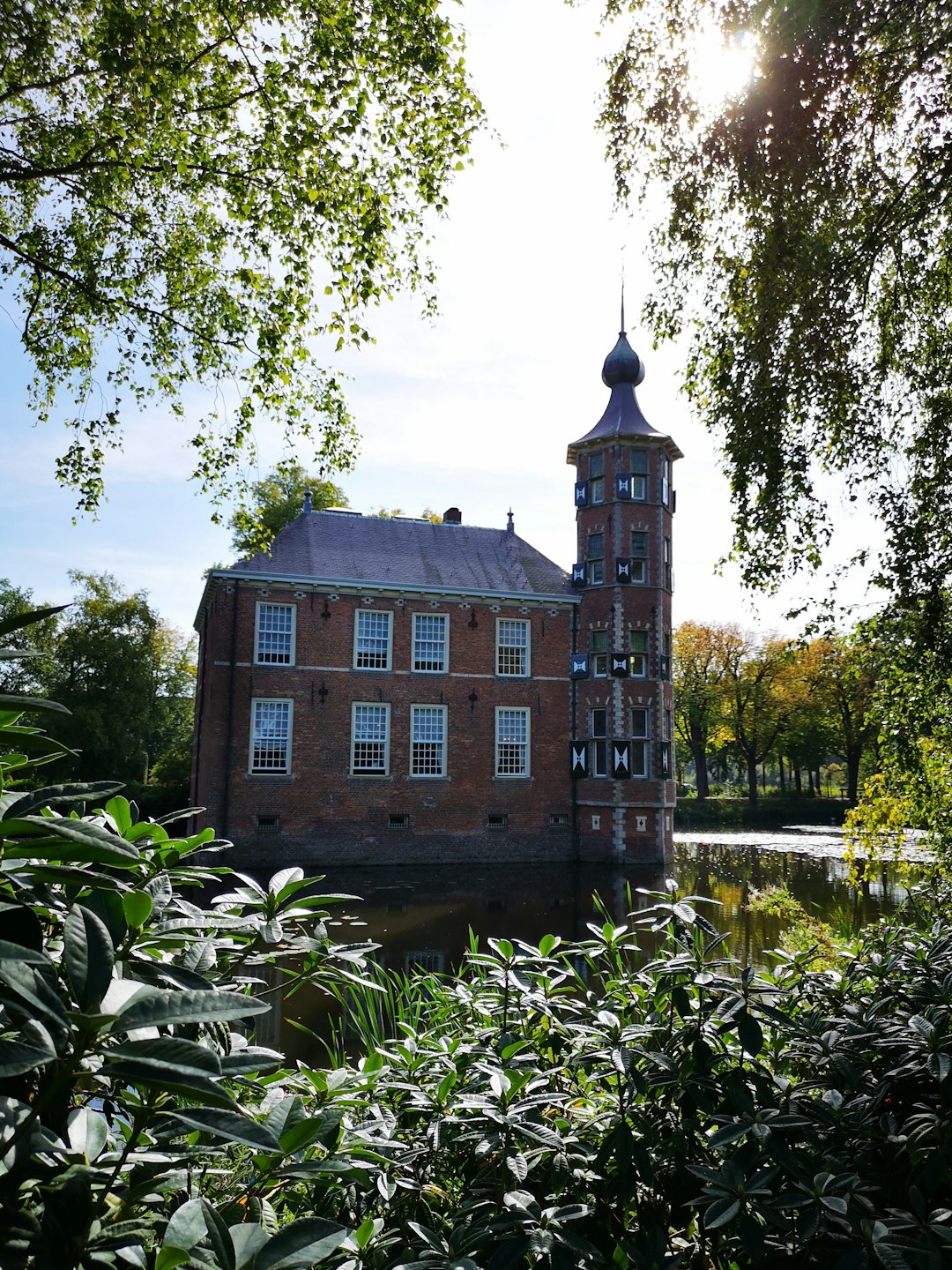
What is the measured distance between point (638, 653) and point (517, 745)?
14.1 ft

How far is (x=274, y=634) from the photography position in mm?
20812

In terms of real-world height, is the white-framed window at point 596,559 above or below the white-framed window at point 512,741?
above

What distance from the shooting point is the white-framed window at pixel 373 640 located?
70.9 ft

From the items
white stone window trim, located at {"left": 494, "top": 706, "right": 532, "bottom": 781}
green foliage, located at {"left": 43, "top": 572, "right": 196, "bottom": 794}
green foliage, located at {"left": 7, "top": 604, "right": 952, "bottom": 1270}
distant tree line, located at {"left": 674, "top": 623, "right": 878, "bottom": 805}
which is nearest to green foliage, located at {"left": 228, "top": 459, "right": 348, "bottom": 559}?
green foliage, located at {"left": 43, "top": 572, "right": 196, "bottom": 794}

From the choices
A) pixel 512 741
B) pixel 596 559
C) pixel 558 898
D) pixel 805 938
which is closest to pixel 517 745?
pixel 512 741

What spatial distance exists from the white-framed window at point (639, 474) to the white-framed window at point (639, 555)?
3.30 feet

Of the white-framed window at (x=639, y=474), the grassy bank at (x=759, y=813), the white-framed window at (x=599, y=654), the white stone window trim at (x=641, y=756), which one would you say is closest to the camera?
the white stone window trim at (x=641, y=756)

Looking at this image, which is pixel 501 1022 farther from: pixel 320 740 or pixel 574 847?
pixel 574 847

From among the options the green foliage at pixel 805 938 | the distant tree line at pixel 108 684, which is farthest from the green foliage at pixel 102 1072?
the distant tree line at pixel 108 684

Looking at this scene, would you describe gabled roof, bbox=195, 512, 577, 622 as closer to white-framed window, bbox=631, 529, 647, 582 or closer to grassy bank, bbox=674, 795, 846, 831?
white-framed window, bbox=631, 529, 647, 582

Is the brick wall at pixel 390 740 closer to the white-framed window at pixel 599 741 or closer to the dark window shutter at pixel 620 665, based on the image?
the white-framed window at pixel 599 741

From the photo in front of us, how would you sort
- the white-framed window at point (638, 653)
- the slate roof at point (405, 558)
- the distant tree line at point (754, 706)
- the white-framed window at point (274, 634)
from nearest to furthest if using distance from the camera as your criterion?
the white-framed window at point (274, 634), the slate roof at point (405, 558), the white-framed window at point (638, 653), the distant tree line at point (754, 706)

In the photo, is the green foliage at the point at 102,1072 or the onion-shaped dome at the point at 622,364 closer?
the green foliage at the point at 102,1072

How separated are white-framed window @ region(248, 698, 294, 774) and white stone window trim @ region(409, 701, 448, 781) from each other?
10.6ft
